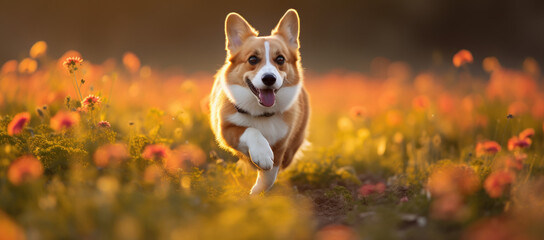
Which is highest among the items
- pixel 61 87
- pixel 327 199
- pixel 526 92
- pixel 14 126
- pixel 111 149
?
pixel 61 87

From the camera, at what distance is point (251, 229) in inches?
78.1

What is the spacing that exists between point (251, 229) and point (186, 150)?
1419 mm

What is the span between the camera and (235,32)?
431cm

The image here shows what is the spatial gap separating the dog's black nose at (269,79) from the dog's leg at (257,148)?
0.39m

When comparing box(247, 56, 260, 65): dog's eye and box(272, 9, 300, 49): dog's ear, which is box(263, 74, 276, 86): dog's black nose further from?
box(272, 9, 300, 49): dog's ear

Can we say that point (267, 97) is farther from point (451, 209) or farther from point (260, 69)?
point (451, 209)

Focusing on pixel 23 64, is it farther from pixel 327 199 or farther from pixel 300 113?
pixel 327 199

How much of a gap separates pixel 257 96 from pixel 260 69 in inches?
9.7

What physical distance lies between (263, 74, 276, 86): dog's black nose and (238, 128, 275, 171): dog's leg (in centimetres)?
39

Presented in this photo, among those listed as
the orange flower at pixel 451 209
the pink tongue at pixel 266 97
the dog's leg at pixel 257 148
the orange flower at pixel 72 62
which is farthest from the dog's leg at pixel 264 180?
the orange flower at pixel 451 209

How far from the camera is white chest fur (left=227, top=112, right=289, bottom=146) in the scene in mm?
3957

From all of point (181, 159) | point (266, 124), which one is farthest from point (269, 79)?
point (181, 159)

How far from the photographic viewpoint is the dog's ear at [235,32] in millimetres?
4285

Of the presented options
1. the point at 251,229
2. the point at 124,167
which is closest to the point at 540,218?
the point at 251,229
